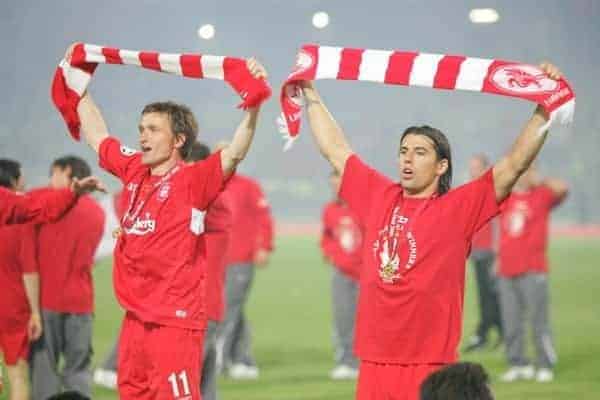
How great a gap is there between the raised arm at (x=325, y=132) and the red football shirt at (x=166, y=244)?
540mm

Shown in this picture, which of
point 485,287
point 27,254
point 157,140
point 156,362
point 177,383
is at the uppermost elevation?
point 157,140

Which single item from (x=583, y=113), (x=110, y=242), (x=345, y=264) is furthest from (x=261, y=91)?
(x=583, y=113)

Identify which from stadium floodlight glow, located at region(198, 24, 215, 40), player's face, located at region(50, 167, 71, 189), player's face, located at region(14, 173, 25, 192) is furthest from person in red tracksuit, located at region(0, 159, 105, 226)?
stadium floodlight glow, located at region(198, 24, 215, 40)

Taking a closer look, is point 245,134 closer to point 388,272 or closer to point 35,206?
point 388,272

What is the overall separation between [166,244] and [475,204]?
5.13ft

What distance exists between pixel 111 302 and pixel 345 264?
9.52 m

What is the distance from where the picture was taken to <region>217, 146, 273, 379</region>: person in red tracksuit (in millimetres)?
13711

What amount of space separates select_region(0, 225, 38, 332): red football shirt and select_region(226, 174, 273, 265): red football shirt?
4.87m

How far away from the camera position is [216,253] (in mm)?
9844

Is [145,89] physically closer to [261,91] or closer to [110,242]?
[110,242]

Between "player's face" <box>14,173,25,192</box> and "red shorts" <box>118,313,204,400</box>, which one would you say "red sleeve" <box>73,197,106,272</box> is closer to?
"player's face" <box>14,173,25,192</box>

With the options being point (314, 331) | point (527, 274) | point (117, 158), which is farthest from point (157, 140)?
point (314, 331)

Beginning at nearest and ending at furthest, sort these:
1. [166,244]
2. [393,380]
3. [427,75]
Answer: [393,380]
[427,75]
[166,244]

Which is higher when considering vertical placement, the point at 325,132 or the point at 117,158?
the point at 325,132
